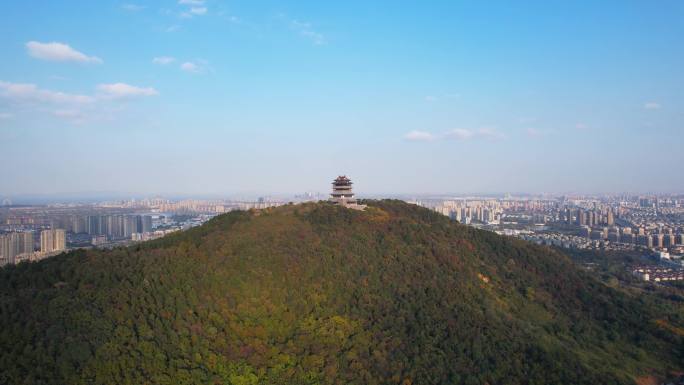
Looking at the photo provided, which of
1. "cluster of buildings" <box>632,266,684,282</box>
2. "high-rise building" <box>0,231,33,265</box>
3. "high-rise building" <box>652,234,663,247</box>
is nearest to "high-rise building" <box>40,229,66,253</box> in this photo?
"high-rise building" <box>0,231,33,265</box>

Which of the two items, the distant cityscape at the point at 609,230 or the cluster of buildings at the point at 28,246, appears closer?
the cluster of buildings at the point at 28,246

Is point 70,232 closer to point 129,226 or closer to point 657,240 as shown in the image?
point 129,226

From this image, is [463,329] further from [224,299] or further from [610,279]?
[610,279]

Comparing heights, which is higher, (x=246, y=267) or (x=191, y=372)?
(x=246, y=267)

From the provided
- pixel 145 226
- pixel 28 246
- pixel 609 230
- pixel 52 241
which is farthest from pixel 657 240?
pixel 28 246

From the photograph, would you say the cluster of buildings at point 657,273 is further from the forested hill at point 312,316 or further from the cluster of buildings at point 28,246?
the cluster of buildings at point 28,246

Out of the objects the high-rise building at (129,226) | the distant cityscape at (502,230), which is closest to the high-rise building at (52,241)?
the distant cityscape at (502,230)

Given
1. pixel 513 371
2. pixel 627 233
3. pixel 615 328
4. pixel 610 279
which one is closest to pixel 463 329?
pixel 513 371
